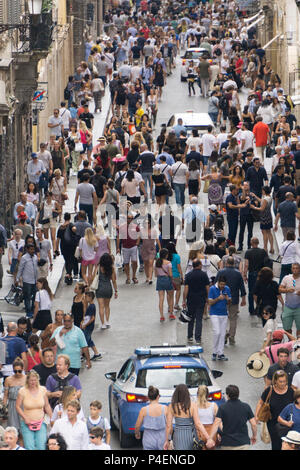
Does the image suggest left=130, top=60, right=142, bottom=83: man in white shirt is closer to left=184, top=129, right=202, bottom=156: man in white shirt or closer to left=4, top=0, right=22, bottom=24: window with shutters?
left=184, top=129, right=202, bottom=156: man in white shirt

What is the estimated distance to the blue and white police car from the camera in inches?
682

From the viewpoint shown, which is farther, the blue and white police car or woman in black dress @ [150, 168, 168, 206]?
woman in black dress @ [150, 168, 168, 206]

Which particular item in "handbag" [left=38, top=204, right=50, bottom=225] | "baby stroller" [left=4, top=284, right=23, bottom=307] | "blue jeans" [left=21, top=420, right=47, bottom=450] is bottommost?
"baby stroller" [left=4, top=284, right=23, bottom=307]

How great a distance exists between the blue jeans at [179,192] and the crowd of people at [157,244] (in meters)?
0.04

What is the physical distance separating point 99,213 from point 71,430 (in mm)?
14056

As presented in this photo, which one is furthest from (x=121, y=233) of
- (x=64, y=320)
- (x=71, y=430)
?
(x=71, y=430)

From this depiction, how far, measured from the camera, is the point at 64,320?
19469 millimetres

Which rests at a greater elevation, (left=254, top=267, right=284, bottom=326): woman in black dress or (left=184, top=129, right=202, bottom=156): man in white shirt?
(left=184, top=129, right=202, bottom=156): man in white shirt

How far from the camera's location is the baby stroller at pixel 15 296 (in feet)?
80.5

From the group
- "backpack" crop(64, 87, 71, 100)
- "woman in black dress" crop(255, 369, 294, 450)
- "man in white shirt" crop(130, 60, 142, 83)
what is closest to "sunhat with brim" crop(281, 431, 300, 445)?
"woman in black dress" crop(255, 369, 294, 450)

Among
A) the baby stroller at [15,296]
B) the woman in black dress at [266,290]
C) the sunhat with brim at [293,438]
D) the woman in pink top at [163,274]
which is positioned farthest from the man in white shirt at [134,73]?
the sunhat with brim at [293,438]

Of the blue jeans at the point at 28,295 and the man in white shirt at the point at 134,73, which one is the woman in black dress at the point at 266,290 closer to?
the blue jeans at the point at 28,295

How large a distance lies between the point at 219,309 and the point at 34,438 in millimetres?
5525

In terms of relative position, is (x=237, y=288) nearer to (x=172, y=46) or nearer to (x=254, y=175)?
(x=254, y=175)
